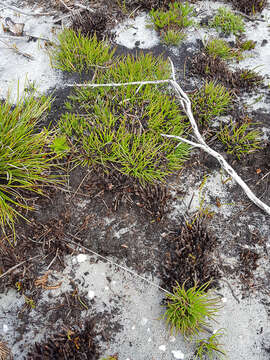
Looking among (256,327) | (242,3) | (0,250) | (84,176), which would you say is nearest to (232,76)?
(242,3)

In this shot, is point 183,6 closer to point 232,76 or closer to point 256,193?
point 232,76

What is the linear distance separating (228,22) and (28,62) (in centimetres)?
329

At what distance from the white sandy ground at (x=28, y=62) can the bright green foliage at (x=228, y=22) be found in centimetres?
275

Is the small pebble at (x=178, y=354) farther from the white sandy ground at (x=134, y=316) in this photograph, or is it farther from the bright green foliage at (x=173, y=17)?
the bright green foliage at (x=173, y=17)

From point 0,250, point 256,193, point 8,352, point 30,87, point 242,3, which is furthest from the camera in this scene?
point 242,3

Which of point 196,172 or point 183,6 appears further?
point 183,6

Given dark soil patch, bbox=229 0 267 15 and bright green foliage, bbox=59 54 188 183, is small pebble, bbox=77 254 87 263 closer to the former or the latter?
bright green foliage, bbox=59 54 188 183

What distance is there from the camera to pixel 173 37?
4277 millimetres

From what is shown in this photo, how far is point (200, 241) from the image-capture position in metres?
2.71

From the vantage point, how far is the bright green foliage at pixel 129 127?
310 cm

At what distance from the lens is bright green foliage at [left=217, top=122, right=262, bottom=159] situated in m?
3.30

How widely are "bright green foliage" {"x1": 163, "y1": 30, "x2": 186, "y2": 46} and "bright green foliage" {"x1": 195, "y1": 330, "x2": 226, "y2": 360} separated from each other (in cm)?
409

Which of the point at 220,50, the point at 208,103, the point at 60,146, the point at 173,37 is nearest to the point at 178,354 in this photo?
the point at 60,146

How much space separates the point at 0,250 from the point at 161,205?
170 cm
